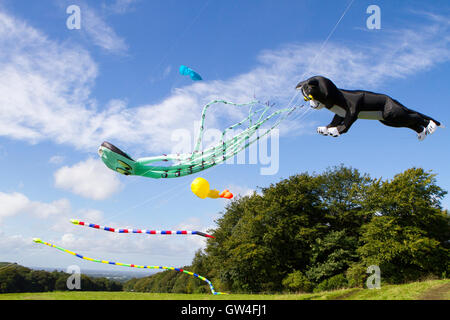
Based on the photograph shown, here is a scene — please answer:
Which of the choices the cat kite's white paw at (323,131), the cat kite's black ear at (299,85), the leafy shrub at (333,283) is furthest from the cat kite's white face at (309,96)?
the leafy shrub at (333,283)

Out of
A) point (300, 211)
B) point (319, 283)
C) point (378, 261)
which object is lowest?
point (319, 283)

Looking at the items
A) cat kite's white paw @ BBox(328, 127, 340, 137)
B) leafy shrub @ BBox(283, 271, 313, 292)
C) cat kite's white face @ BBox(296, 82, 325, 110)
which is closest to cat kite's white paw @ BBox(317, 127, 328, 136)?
cat kite's white paw @ BBox(328, 127, 340, 137)

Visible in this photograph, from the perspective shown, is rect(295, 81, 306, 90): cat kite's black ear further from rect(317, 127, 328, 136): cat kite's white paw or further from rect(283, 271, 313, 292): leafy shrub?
rect(283, 271, 313, 292): leafy shrub

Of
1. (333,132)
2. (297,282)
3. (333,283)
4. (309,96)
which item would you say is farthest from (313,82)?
(297,282)

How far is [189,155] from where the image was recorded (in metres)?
10.7

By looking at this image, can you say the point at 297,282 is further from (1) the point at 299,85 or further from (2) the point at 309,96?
(2) the point at 309,96

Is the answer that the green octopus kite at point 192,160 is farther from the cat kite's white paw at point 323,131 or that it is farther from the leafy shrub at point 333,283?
the leafy shrub at point 333,283

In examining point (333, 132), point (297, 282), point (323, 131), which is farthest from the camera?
point (297, 282)

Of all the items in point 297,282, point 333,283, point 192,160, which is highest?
point 192,160
